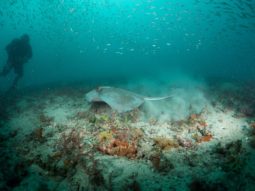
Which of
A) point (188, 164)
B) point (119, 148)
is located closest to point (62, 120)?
point (119, 148)

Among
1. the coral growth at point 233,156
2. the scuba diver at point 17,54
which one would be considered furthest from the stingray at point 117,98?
the scuba diver at point 17,54

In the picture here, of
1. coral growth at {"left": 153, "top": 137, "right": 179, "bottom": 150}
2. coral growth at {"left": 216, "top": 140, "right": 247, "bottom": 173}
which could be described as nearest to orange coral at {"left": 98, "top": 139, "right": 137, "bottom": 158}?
coral growth at {"left": 153, "top": 137, "right": 179, "bottom": 150}

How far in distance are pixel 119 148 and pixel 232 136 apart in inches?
155

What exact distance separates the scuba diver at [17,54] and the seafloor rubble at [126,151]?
8.15m

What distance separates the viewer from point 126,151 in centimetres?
566

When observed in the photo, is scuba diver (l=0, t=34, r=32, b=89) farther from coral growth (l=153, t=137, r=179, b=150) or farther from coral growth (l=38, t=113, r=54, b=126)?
coral growth (l=153, t=137, r=179, b=150)

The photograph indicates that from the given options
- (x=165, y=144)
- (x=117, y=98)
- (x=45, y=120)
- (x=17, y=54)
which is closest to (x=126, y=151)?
(x=165, y=144)

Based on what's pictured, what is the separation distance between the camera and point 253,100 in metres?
11.2

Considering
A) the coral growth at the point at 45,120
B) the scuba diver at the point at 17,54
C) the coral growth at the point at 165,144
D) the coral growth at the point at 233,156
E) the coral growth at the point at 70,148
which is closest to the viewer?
the coral growth at the point at 233,156

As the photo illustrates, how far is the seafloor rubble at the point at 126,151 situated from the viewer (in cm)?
467

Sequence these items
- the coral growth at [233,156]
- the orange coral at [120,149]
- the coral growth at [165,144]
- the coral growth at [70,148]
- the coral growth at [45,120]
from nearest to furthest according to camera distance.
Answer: the coral growth at [233,156], the coral growth at [70,148], the orange coral at [120,149], the coral growth at [165,144], the coral growth at [45,120]

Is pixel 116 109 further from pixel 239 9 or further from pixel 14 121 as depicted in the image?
pixel 239 9

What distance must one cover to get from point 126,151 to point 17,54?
14.2m

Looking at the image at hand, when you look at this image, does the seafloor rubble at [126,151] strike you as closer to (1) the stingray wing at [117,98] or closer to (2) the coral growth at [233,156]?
(2) the coral growth at [233,156]
